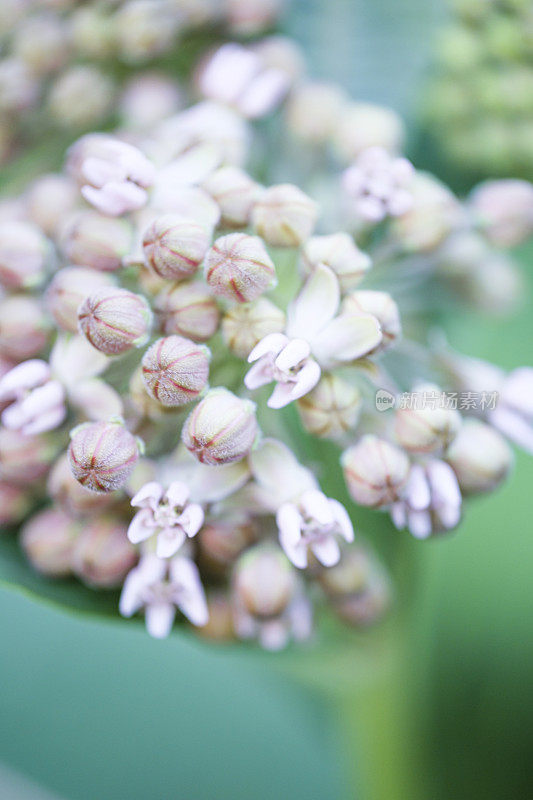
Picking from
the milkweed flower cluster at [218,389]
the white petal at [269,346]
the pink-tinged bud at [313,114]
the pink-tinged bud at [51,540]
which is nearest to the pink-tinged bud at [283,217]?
the milkweed flower cluster at [218,389]

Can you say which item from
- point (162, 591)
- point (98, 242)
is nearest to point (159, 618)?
point (162, 591)

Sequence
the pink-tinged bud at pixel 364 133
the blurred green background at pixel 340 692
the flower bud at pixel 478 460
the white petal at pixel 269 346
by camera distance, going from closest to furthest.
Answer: the white petal at pixel 269 346 → the flower bud at pixel 478 460 → the pink-tinged bud at pixel 364 133 → the blurred green background at pixel 340 692

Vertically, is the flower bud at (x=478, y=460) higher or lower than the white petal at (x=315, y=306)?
lower

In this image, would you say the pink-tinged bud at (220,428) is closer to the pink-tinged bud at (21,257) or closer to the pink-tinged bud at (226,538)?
the pink-tinged bud at (226,538)

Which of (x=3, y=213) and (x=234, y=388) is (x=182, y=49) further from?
(x=234, y=388)

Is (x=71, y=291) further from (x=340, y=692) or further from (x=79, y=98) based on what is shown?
(x=340, y=692)

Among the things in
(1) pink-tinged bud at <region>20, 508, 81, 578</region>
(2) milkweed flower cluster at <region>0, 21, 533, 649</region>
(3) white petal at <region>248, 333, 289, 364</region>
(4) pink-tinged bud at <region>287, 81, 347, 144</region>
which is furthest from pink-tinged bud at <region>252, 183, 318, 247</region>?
(1) pink-tinged bud at <region>20, 508, 81, 578</region>

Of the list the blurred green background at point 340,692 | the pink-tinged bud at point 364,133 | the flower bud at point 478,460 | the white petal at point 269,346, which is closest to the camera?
the white petal at point 269,346

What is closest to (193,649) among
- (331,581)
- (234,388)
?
(331,581)
